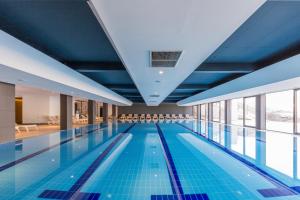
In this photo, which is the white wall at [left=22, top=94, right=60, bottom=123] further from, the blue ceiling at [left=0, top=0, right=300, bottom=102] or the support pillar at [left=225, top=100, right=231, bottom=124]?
the support pillar at [left=225, top=100, right=231, bottom=124]

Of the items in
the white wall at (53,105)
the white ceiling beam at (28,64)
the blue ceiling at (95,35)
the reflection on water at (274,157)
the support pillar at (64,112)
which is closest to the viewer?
the blue ceiling at (95,35)

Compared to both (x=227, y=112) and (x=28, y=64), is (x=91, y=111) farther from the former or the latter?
(x=28, y=64)

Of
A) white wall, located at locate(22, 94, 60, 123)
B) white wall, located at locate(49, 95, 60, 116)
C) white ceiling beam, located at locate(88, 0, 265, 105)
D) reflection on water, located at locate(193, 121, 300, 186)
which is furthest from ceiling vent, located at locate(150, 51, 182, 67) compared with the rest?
white wall, located at locate(49, 95, 60, 116)

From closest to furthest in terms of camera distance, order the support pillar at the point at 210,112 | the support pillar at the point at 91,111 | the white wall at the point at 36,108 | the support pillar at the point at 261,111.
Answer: the support pillar at the point at 261,111
the support pillar at the point at 91,111
the white wall at the point at 36,108
the support pillar at the point at 210,112

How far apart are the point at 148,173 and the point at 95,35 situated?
2.36 meters

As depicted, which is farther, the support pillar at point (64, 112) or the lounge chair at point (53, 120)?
Answer: the lounge chair at point (53, 120)

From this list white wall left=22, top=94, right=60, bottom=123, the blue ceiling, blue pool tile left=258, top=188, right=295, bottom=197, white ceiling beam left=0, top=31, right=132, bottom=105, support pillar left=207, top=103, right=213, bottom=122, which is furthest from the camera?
support pillar left=207, top=103, right=213, bottom=122

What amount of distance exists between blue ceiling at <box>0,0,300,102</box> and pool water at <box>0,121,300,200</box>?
6.65ft

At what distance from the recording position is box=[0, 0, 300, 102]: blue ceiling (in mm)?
2449

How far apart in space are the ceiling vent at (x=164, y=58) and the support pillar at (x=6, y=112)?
4.74 m

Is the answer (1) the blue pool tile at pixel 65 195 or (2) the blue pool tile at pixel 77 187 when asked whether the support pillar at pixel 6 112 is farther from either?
(1) the blue pool tile at pixel 65 195

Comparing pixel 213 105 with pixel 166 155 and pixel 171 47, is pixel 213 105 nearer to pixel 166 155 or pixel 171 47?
pixel 166 155

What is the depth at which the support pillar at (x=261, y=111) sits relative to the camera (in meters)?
9.55

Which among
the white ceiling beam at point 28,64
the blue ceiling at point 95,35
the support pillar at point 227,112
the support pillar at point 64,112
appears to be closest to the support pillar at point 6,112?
the white ceiling beam at point 28,64
